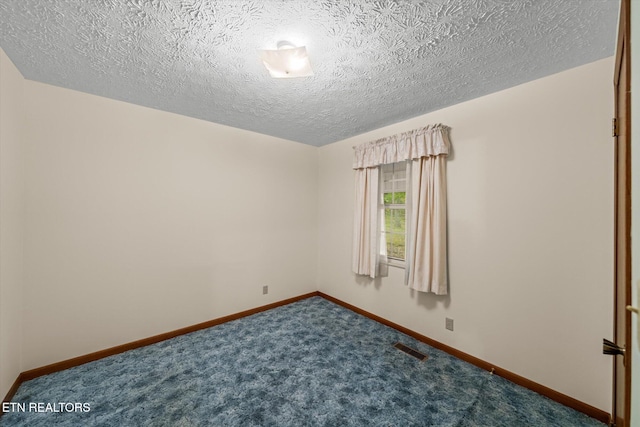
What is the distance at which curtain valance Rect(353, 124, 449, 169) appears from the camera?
7.97 feet

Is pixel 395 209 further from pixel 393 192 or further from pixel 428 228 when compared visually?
pixel 428 228

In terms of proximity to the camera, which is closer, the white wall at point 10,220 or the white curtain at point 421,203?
the white wall at point 10,220

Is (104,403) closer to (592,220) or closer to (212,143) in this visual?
(212,143)

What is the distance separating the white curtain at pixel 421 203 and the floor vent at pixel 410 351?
617 mm

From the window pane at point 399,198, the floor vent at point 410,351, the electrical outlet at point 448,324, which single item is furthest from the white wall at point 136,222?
the electrical outlet at point 448,324

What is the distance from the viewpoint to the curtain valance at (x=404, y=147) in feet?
7.97

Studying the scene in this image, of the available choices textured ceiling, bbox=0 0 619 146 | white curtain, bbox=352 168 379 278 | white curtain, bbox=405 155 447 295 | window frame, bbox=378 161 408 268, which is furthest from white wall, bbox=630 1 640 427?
white curtain, bbox=352 168 379 278

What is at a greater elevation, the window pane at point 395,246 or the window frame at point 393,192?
the window frame at point 393,192

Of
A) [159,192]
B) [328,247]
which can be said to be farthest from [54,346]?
[328,247]

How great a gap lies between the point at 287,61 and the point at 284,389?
8.01ft

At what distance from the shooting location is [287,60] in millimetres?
1557

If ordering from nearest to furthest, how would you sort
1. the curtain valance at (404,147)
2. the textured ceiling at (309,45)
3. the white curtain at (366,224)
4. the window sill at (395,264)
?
1. the textured ceiling at (309,45)
2. the curtain valance at (404,147)
3. the window sill at (395,264)
4. the white curtain at (366,224)

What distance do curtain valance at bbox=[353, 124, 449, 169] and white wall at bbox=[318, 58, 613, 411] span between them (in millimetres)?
142

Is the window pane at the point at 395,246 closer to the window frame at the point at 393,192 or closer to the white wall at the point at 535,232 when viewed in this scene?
the window frame at the point at 393,192
